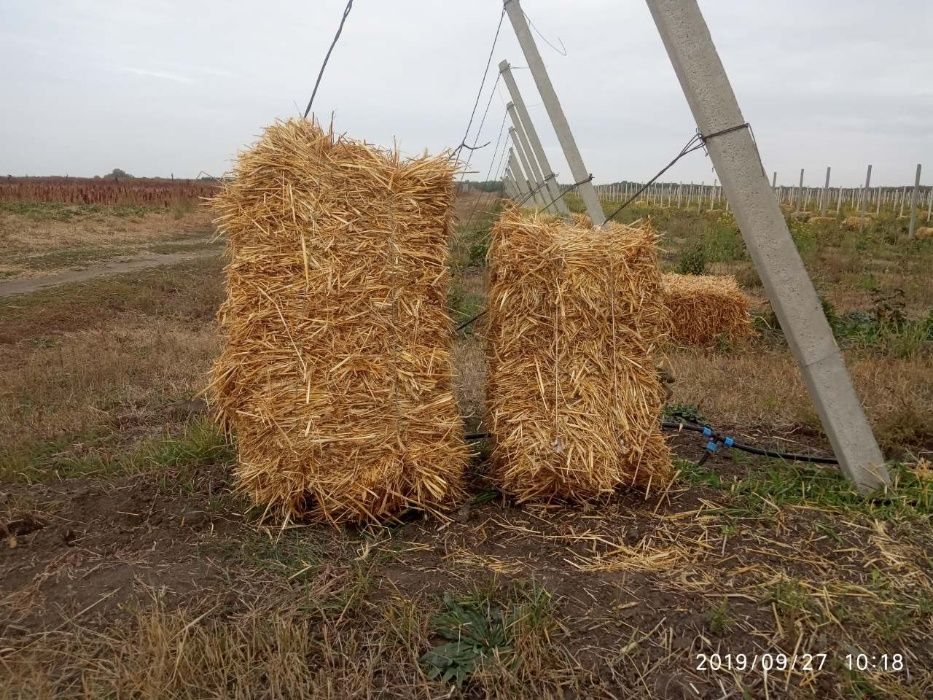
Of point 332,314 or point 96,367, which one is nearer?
point 332,314

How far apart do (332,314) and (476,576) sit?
54.4 inches

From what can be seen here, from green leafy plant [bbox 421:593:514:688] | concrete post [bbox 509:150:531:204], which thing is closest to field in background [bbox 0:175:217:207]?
concrete post [bbox 509:150:531:204]

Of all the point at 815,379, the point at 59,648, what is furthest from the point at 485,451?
the point at 59,648

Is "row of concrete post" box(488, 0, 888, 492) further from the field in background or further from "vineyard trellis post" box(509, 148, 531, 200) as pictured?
the field in background

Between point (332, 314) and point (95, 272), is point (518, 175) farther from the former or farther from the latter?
point (332, 314)

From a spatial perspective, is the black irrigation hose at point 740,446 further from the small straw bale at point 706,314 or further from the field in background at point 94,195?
the field in background at point 94,195

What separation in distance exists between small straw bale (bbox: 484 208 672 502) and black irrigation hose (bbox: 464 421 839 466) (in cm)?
46

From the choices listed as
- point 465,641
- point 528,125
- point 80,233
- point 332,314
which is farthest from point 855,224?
point 80,233

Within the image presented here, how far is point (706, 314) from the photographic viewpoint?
822cm

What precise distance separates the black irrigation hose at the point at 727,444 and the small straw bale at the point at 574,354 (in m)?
0.46

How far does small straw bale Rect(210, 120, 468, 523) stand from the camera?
3.38 meters

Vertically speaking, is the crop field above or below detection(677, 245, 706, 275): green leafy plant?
below

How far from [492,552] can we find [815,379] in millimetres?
1876

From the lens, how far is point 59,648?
2602mm
